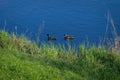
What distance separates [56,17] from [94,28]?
195 centimetres

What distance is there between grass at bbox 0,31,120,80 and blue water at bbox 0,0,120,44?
3.57 metres

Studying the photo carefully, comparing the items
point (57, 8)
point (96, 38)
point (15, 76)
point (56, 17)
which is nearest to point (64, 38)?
point (96, 38)

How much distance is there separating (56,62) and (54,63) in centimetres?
10

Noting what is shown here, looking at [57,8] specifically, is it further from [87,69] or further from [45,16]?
[87,69]

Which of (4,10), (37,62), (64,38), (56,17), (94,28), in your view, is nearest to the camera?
(37,62)

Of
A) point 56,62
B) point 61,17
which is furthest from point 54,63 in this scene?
point 61,17

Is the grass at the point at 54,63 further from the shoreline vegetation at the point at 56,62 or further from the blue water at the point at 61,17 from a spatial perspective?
the blue water at the point at 61,17

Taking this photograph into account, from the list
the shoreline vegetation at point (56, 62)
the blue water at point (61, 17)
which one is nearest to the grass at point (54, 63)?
the shoreline vegetation at point (56, 62)

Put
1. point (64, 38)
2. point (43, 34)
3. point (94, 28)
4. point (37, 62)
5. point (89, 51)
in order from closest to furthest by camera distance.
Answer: point (37, 62), point (89, 51), point (64, 38), point (43, 34), point (94, 28)

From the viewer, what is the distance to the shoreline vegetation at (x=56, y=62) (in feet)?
21.9

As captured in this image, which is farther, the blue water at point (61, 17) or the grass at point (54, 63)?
the blue water at point (61, 17)

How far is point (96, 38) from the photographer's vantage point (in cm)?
1333

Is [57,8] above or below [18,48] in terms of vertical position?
above

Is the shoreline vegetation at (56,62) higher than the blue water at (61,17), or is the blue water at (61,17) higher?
the blue water at (61,17)
